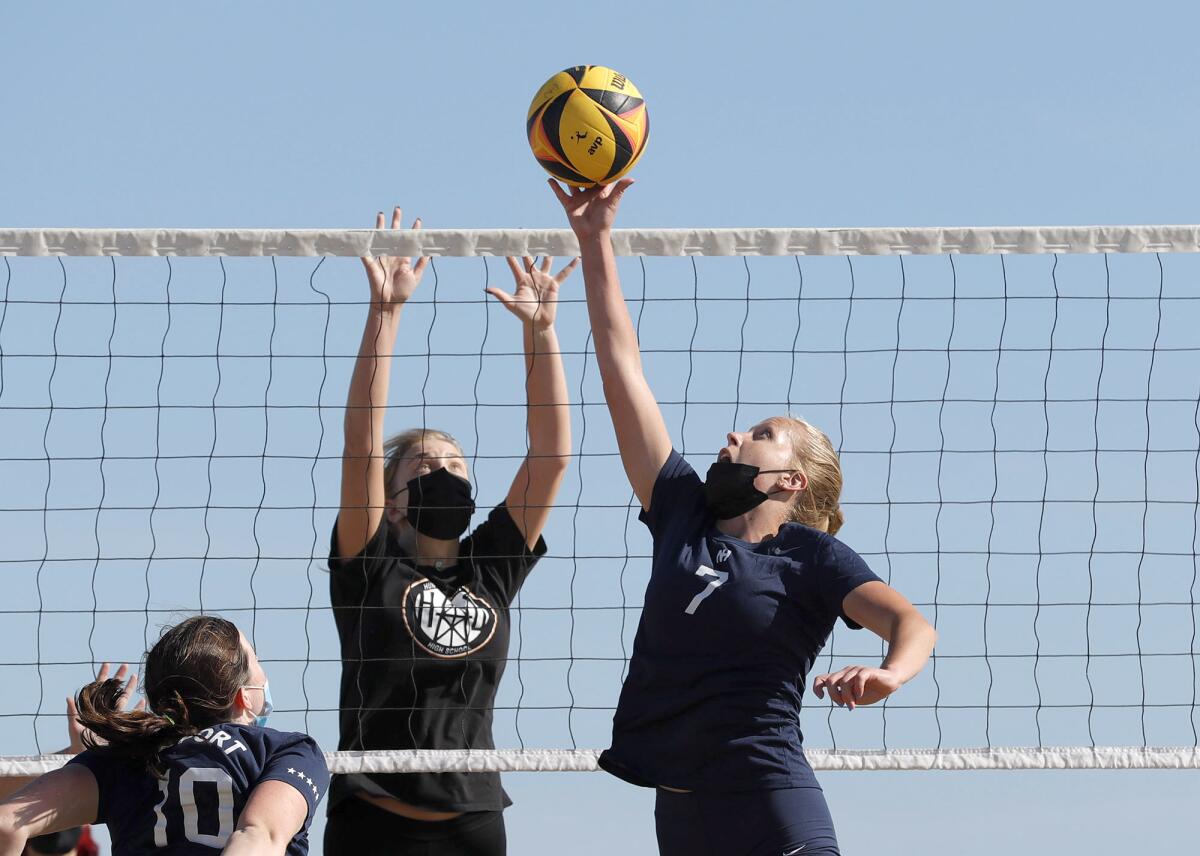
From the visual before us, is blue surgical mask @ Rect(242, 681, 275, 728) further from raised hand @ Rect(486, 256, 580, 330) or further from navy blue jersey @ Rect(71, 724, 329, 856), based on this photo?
raised hand @ Rect(486, 256, 580, 330)

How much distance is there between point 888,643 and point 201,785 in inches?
62.8

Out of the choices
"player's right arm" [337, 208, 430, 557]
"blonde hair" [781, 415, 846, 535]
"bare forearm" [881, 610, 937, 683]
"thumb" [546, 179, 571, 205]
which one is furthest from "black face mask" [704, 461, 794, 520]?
"player's right arm" [337, 208, 430, 557]

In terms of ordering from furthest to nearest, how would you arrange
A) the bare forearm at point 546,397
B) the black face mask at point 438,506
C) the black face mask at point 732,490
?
1. the bare forearm at point 546,397
2. the black face mask at point 438,506
3. the black face mask at point 732,490

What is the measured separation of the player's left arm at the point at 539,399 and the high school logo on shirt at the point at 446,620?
1.07 feet

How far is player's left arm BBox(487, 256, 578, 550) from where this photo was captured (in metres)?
5.01

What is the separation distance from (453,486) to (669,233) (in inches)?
48.0

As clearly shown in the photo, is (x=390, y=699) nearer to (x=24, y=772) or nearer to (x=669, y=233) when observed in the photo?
(x=24, y=772)

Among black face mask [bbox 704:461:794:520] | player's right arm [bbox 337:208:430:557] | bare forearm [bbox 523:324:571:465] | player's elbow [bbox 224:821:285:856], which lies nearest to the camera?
player's elbow [bbox 224:821:285:856]

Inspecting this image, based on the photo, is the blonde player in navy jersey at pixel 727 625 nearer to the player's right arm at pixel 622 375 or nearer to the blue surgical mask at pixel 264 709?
the player's right arm at pixel 622 375

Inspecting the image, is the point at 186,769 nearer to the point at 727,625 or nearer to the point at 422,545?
the point at 727,625

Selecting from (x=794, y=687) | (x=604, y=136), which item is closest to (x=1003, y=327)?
(x=604, y=136)

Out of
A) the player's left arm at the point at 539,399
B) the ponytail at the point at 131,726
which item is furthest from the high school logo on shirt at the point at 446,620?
the ponytail at the point at 131,726

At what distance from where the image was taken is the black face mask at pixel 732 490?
4.11 m

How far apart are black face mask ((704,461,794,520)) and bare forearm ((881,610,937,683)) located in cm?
62
